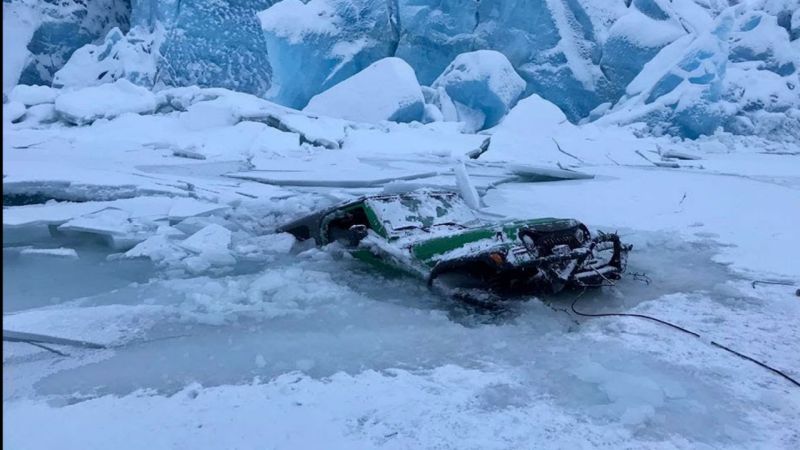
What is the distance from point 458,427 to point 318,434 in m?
0.68

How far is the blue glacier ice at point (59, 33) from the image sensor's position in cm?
2534

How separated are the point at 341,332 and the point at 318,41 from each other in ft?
63.6

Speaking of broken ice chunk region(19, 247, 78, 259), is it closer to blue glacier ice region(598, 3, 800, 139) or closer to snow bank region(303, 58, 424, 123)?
snow bank region(303, 58, 424, 123)

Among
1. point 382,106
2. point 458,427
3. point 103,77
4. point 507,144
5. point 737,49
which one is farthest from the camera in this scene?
point 737,49

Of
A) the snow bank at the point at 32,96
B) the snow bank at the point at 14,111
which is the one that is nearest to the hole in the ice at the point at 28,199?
the snow bank at the point at 14,111

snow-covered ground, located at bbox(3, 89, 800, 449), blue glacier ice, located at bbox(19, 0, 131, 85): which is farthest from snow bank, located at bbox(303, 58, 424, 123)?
blue glacier ice, located at bbox(19, 0, 131, 85)

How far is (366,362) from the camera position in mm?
3498

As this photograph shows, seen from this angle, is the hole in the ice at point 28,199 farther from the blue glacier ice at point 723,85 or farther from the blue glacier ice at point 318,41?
the blue glacier ice at point 723,85

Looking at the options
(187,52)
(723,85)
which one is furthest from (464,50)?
(187,52)

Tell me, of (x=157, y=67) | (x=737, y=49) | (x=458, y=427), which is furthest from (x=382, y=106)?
(x=737, y=49)

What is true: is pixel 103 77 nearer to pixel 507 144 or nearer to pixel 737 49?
pixel 507 144

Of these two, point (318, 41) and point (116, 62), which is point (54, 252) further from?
point (116, 62)

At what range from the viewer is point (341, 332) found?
399 cm

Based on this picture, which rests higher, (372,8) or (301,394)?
(372,8)
